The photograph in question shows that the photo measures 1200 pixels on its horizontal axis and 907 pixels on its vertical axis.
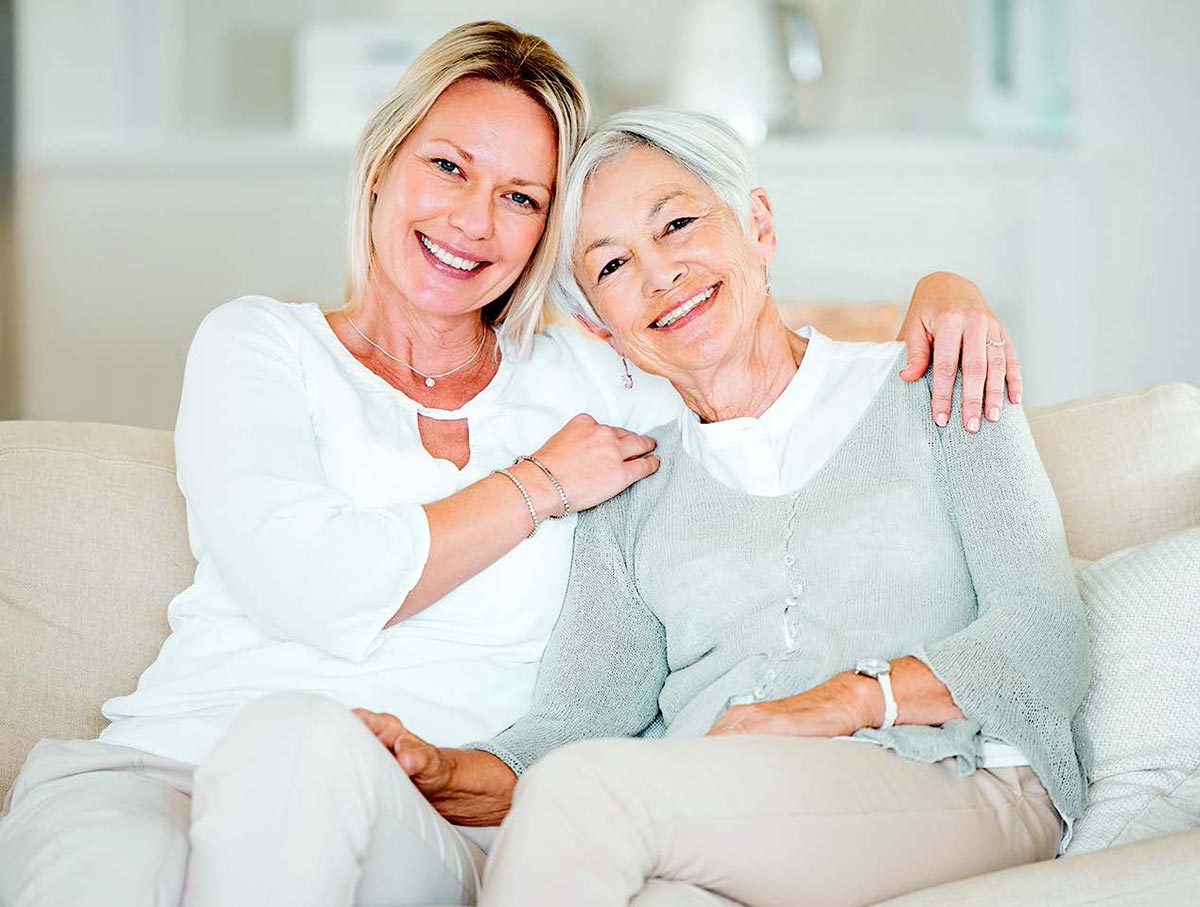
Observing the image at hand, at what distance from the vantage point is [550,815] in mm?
1198

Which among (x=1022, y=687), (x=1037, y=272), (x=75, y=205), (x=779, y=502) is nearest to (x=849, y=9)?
(x=1037, y=272)

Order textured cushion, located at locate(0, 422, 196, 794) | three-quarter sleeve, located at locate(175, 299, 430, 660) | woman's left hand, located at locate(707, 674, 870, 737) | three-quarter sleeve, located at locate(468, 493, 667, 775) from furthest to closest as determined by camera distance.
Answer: textured cushion, located at locate(0, 422, 196, 794) < three-quarter sleeve, located at locate(468, 493, 667, 775) < three-quarter sleeve, located at locate(175, 299, 430, 660) < woman's left hand, located at locate(707, 674, 870, 737)

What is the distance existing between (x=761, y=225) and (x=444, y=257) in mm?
406

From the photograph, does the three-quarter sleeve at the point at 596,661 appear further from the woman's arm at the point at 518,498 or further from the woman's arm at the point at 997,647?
the woman's arm at the point at 997,647

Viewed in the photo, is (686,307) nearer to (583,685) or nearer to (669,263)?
(669,263)

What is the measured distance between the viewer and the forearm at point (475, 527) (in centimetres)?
158

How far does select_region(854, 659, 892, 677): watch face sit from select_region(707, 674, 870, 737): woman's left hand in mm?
13

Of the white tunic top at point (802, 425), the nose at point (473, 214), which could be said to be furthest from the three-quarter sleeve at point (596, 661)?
the nose at point (473, 214)

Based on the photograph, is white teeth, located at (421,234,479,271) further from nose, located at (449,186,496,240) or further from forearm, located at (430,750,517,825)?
forearm, located at (430,750,517,825)

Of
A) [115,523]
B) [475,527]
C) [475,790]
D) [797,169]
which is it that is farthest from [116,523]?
[797,169]

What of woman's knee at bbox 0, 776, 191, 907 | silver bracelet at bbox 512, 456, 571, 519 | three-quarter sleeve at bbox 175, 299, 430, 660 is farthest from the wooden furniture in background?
woman's knee at bbox 0, 776, 191, 907

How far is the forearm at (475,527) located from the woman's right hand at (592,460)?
2 cm

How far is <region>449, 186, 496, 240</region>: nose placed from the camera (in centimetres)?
178

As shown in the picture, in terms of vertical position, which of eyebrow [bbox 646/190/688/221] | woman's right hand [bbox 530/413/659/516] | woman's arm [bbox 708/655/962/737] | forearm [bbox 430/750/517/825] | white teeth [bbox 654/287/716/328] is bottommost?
forearm [bbox 430/750/517/825]
